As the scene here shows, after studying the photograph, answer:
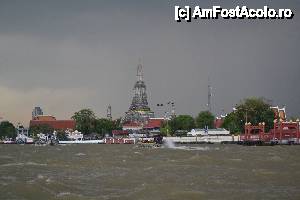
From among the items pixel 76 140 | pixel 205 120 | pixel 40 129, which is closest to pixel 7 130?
pixel 40 129

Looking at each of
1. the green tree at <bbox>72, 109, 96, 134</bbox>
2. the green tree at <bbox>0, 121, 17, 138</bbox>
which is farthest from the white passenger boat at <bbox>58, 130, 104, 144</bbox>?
the green tree at <bbox>0, 121, 17, 138</bbox>

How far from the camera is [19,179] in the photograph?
103 ft

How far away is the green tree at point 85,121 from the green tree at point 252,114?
44966mm

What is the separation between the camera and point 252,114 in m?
152

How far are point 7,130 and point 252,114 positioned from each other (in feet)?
274

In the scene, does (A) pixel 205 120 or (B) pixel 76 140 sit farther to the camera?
(A) pixel 205 120

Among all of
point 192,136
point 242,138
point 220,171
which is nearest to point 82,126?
point 192,136

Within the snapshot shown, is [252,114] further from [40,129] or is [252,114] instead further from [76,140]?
[40,129]

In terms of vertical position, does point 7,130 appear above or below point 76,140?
above

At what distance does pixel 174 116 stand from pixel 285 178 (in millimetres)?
153253

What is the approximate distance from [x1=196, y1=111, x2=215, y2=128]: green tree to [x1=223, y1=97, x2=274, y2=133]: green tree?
11.6m

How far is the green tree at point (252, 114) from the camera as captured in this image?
151 metres

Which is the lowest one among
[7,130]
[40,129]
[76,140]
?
[76,140]

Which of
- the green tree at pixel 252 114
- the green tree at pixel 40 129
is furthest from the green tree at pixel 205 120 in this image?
the green tree at pixel 40 129
